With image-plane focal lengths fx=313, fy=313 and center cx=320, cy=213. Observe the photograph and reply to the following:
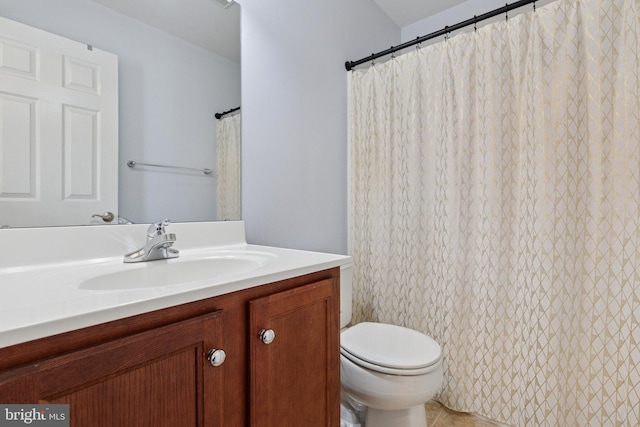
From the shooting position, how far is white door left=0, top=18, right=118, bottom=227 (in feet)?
2.82

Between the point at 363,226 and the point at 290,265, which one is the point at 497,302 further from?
the point at 290,265

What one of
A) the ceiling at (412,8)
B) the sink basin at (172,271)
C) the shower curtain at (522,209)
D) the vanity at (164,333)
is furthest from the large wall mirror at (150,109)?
the ceiling at (412,8)

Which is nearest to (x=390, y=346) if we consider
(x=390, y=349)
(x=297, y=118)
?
(x=390, y=349)

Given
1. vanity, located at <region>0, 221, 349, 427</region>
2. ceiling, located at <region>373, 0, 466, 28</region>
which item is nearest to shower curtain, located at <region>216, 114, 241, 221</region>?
Answer: vanity, located at <region>0, 221, 349, 427</region>

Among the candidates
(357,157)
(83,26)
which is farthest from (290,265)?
(357,157)

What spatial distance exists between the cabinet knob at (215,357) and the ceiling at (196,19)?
114cm

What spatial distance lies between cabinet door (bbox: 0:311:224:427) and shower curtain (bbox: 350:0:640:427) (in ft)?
4.16

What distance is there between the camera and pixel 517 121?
137 centimetres

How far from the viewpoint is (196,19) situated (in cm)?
127

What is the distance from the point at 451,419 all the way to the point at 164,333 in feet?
5.03

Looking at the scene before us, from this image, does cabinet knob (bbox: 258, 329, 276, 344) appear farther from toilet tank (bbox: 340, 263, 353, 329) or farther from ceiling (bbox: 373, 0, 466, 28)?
ceiling (bbox: 373, 0, 466, 28)

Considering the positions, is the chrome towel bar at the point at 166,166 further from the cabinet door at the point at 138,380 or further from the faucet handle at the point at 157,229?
the cabinet door at the point at 138,380

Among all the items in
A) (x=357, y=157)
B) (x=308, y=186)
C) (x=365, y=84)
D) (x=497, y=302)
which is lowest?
(x=497, y=302)

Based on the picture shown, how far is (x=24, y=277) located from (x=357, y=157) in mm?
1561
